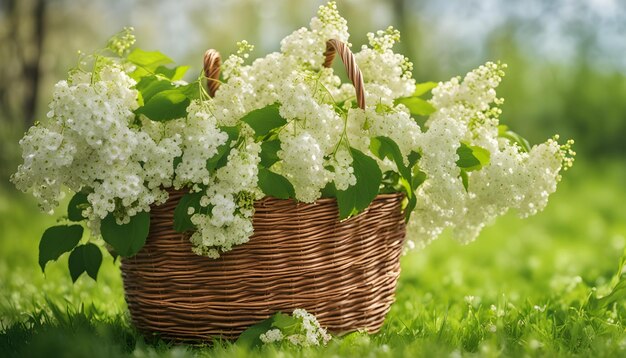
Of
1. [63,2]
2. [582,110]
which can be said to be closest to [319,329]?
[582,110]

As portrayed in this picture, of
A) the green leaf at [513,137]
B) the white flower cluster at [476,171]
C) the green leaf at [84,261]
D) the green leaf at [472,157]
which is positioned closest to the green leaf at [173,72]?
the green leaf at [84,261]

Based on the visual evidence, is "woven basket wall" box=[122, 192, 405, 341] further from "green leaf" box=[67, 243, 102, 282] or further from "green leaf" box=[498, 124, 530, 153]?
"green leaf" box=[498, 124, 530, 153]

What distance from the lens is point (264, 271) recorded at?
2166 mm

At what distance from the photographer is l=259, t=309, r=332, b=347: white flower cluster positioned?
82.5 inches

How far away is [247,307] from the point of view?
2.20 meters

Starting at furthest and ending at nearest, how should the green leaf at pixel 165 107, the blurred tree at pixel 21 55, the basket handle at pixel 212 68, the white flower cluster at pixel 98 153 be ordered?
the blurred tree at pixel 21 55
the basket handle at pixel 212 68
the green leaf at pixel 165 107
the white flower cluster at pixel 98 153

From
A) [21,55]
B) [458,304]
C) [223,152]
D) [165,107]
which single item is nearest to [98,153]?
[165,107]

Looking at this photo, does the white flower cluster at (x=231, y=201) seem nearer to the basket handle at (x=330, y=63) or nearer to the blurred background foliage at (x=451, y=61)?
the basket handle at (x=330, y=63)

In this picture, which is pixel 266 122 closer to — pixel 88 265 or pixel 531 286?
pixel 88 265

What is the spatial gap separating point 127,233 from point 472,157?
1038 millimetres

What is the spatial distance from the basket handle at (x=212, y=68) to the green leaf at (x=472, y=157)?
77 cm

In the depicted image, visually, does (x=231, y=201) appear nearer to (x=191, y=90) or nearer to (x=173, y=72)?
(x=191, y=90)

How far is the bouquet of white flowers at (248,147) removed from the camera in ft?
6.43

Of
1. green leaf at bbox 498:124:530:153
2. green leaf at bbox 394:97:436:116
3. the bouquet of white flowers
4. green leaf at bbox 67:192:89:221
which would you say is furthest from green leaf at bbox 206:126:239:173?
green leaf at bbox 498:124:530:153
